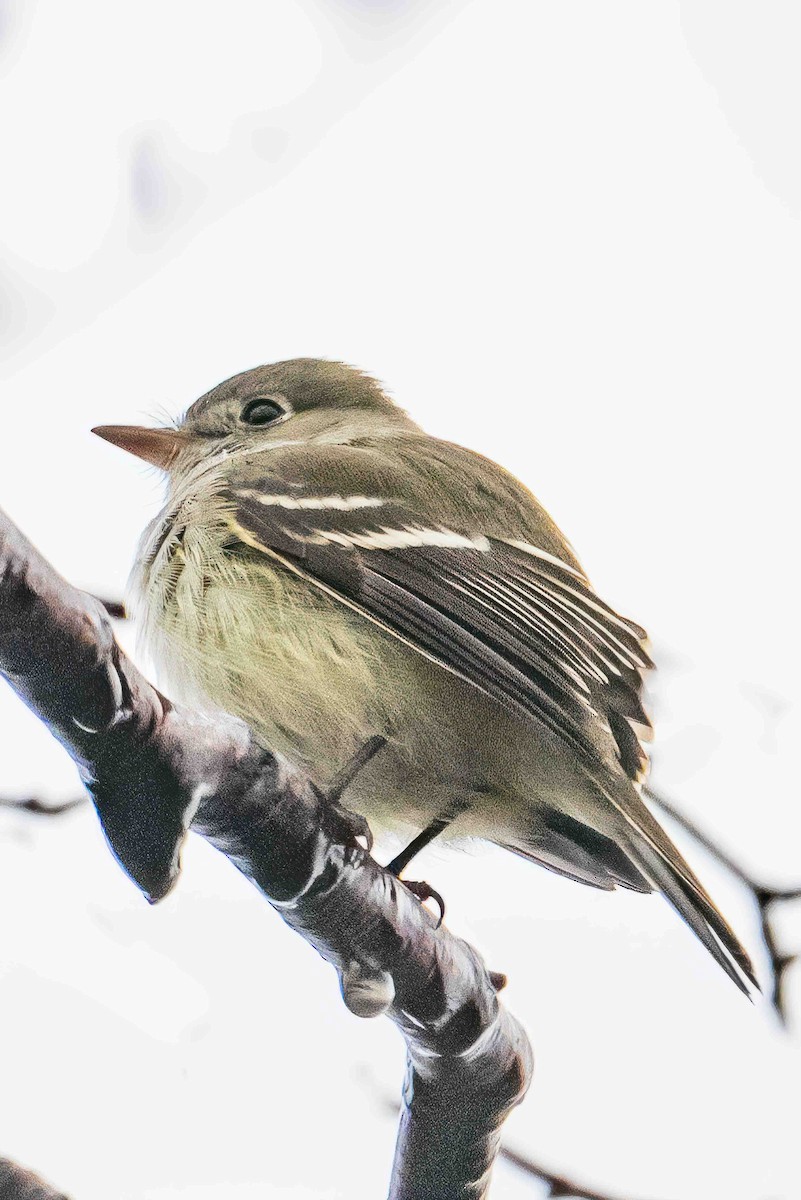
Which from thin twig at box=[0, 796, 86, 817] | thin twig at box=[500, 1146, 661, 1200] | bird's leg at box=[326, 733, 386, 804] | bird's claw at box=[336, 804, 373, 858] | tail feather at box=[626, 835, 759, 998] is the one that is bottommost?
thin twig at box=[0, 796, 86, 817]

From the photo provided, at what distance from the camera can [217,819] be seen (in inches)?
89.9

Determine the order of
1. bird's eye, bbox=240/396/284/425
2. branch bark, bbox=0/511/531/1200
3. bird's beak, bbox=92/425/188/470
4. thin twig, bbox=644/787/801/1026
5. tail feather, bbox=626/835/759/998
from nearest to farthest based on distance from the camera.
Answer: branch bark, bbox=0/511/531/1200
tail feather, bbox=626/835/759/998
thin twig, bbox=644/787/801/1026
bird's beak, bbox=92/425/188/470
bird's eye, bbox=240/396/284/425

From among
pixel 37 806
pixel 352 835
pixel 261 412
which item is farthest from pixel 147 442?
pixel 352 835

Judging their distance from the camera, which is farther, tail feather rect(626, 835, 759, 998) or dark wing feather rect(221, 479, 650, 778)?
dark wing feather rect(221, 479, 650, 778)

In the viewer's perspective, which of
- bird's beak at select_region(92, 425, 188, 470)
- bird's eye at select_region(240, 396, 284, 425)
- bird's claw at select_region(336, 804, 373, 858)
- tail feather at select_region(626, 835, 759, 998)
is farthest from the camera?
bird's eye at select_region(240, 396, 284, 425)

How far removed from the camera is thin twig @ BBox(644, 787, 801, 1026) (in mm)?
3646

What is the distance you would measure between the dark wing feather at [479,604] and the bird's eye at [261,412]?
0.89m

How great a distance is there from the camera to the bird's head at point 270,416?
430 cm

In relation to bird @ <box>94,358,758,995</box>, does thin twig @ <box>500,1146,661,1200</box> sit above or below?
below

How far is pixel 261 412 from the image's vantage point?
4469mm

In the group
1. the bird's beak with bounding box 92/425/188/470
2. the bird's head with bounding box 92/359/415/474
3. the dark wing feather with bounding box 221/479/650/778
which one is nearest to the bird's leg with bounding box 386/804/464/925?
the dark wing feather with bounding box 221/479/650/778

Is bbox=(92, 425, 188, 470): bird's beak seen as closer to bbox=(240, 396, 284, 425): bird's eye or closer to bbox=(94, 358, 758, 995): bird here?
bbox=(240, 396, 284, 425): bird's eye

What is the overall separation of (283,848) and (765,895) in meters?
1.93

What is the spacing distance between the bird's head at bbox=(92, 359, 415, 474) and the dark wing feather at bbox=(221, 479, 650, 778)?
77 cm
